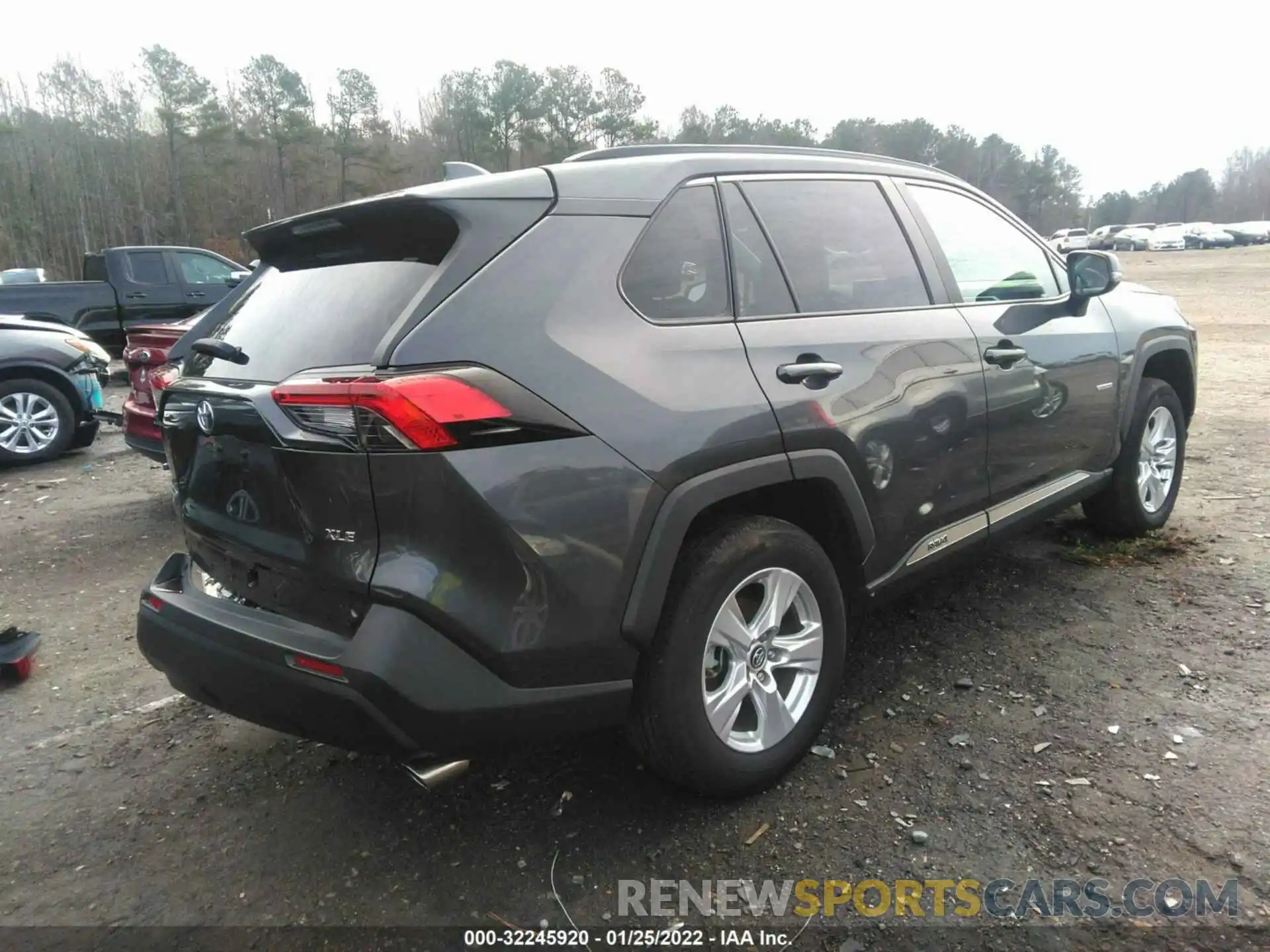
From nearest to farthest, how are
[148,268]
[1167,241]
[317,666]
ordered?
[317,666] → [148,268] → [1167,241]

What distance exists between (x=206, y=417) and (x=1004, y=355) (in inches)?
110

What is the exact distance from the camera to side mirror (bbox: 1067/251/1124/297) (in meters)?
3.84

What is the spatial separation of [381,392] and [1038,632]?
9.61ft

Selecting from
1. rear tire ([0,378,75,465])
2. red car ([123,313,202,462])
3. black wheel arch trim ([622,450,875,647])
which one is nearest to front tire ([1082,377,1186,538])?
black wheel arch trim ([622,450,875,647])

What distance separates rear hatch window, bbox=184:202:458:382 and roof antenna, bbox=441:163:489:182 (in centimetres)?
36

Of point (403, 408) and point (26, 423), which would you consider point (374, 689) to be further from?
point (26, 423)

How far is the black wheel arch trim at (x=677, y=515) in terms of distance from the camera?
218cm

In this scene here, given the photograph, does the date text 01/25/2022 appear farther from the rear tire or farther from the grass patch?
the rear tire

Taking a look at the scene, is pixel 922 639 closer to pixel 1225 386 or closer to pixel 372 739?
pixel 372 739

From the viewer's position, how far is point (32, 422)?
7812mm

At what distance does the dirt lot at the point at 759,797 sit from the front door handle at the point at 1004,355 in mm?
1144

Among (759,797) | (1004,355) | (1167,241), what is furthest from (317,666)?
(1167,241)

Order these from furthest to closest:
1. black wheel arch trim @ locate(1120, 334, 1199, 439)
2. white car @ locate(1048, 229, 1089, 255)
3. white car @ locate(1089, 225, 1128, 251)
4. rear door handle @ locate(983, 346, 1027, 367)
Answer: white car @ locate(1048, 229, 1089, 255) < white car @ locate(1089, 225, 1128, 251) < black wheel arch trim @ locate(1120, 334, 1199, 439) < rear door handle @ locate(983, 346, 1027, 367)

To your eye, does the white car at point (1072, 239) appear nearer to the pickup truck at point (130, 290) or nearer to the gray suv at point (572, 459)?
the pickup truck at point (130, 290)
